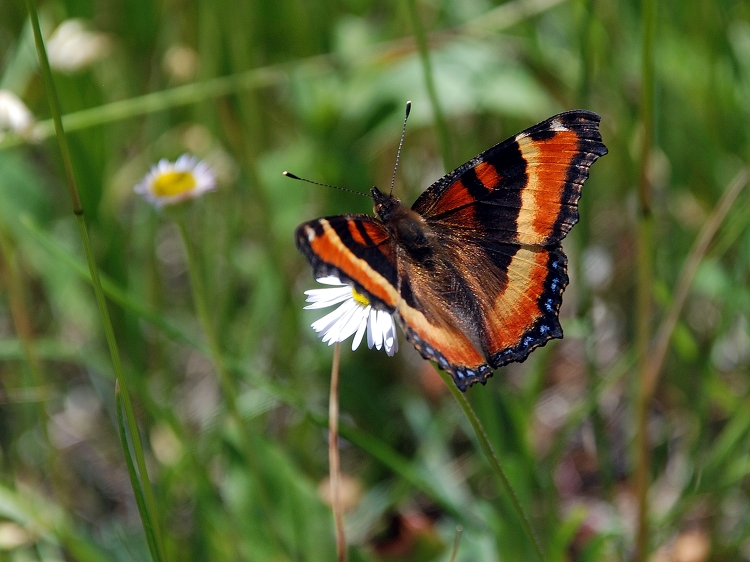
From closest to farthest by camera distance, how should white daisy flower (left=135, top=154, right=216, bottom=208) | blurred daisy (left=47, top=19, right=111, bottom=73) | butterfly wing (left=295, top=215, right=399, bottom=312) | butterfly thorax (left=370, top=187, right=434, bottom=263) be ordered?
butterfly wing (left=295, top=215, right=399, bottom=312) < butterfly thorax (left=370, top=187, right=434, bottom=263) < white daisy flower (left=135, top=154, right=216, bottom=208) < blurred daisy (left=47, top=19, right=111, bottom=73)

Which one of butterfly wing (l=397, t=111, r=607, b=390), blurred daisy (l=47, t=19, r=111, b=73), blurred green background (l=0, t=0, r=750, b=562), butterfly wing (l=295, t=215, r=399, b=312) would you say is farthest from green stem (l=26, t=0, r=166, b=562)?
blurred daisy (l=47, t=19, r=111, b=73)

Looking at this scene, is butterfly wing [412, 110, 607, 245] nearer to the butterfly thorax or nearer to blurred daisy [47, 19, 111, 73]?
the butterfly thorax

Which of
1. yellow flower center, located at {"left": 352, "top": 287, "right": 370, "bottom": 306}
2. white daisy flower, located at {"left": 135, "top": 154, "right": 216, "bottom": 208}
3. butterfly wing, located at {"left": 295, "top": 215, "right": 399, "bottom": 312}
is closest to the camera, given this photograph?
butterfly wing, located at {"left": 295, "top": 215, "right": 399, "bottom": 312}

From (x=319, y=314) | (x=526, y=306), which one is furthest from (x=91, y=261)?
(x=319, y=314)

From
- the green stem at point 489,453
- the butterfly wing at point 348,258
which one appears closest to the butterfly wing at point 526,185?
the butterfly wing at point 348,258

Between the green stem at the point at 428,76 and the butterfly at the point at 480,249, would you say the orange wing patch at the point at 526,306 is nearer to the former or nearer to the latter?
the butterfly at the point at 480,249

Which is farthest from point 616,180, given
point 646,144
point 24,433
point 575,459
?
point 24,433

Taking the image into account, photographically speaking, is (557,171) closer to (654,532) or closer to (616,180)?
(654,532)
